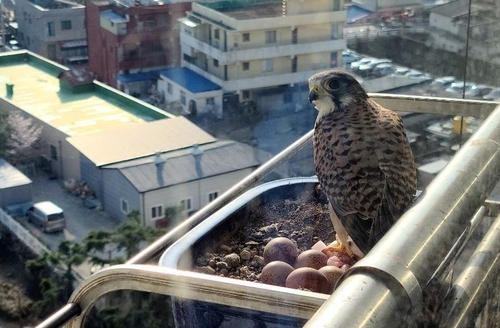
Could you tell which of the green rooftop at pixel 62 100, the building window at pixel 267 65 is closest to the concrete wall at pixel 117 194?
the green rooftop at pixel 62 100

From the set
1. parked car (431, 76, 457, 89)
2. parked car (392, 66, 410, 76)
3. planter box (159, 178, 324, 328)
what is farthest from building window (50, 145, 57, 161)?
planter box (159, 178, 324, 328)

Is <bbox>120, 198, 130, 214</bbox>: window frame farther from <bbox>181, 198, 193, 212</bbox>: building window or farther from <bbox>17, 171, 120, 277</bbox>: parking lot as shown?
<bbox>181, 198, 193, 212</bbox>: building window

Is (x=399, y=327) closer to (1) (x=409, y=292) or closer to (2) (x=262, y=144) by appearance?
(1) (x=409, y=292)

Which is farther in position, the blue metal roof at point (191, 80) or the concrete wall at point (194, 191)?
the blue metal roof at point (191, 80)

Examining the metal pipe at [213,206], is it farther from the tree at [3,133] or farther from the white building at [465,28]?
the tree at [3,133]

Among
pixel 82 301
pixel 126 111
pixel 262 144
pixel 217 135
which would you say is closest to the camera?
pixel 82 301

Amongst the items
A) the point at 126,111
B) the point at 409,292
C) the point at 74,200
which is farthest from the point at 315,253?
the point at 126,111

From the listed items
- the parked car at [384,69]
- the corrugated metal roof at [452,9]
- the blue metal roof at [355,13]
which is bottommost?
the parked car at [384,69]
